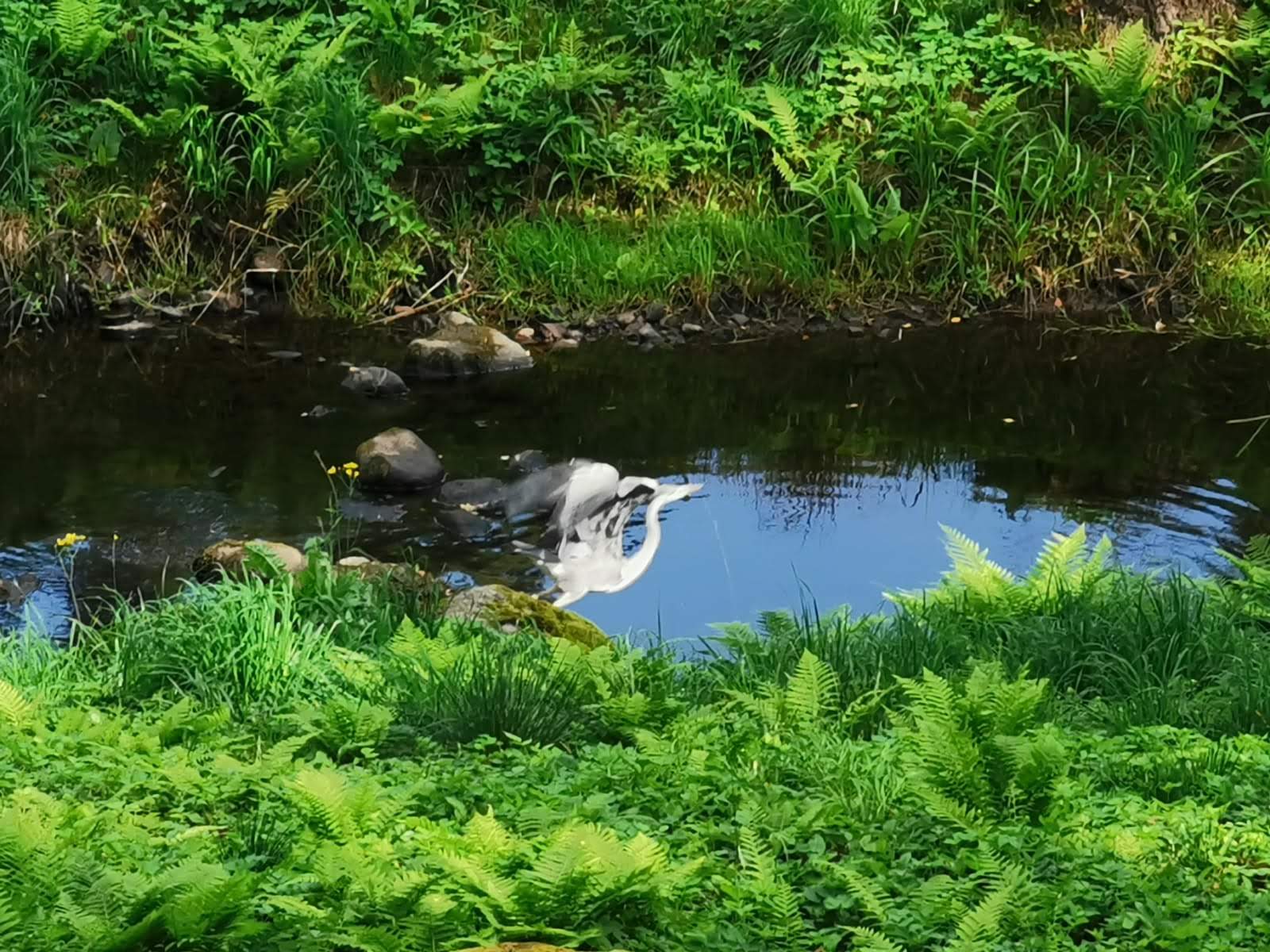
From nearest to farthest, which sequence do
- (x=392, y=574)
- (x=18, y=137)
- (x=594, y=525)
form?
(x=392, y=574), (x=594, y=525), (x=18, y=137)

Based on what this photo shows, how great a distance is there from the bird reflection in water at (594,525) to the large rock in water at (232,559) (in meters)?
1.10

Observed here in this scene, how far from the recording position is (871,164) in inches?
460

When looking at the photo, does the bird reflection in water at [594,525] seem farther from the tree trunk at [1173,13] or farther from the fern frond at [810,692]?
the tree trunk at [1173,13]

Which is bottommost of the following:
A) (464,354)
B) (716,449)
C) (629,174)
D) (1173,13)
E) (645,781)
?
(716,449)

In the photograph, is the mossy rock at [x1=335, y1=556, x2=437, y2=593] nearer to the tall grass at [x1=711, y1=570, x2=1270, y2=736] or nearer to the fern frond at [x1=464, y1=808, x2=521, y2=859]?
the tall grass at [x1=711, y1=570, x2=1270, y2=736]

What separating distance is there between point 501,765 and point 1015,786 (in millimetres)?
1348

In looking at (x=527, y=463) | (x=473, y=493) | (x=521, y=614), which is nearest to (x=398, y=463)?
(x=473, y=493)

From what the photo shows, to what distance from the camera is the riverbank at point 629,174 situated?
11.2 meters

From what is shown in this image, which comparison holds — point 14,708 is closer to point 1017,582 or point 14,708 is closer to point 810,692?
point 810,692

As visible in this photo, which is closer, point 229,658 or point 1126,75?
point 229,658

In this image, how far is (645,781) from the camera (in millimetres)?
4266

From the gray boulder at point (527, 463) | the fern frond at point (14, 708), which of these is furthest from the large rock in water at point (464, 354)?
the fern frond at point (14, 708)

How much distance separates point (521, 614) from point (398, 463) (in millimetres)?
2193

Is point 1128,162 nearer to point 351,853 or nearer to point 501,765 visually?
point 501,765
